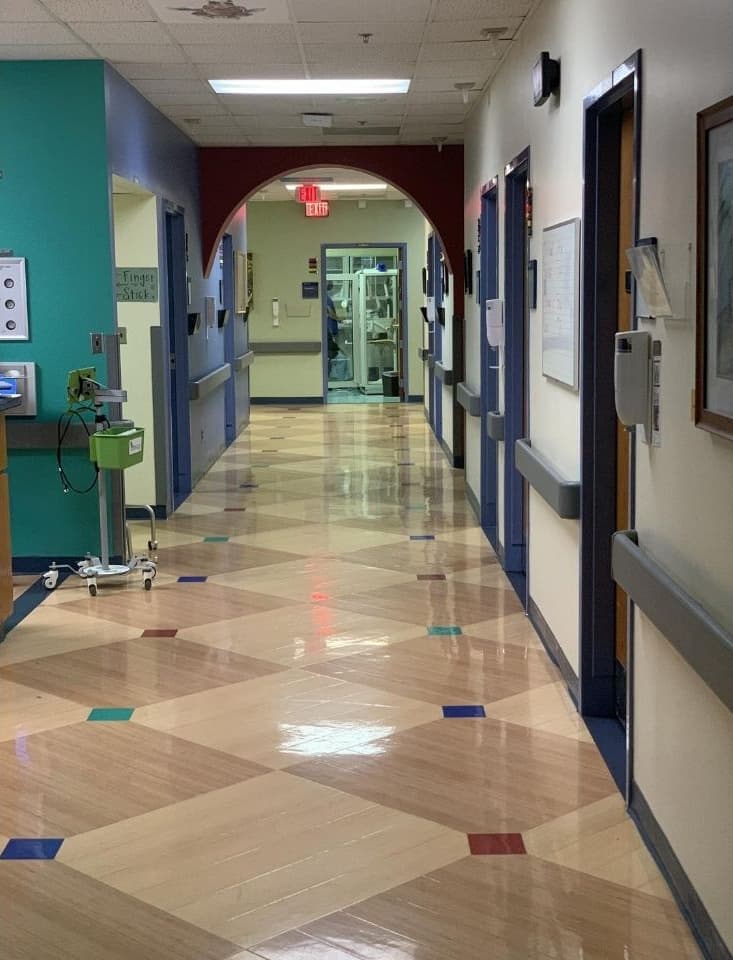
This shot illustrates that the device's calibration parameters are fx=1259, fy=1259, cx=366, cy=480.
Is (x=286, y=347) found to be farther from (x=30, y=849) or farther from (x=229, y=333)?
(x=30, y=849)

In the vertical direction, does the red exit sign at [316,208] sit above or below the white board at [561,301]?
above

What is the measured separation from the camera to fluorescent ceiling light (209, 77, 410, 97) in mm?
8344

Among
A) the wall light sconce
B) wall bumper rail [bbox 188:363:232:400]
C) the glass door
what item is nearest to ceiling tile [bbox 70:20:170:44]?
the wall light sconce

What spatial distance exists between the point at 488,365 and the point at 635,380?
16.5 feet

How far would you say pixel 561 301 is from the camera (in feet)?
17.4

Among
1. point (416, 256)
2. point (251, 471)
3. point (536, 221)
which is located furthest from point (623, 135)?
point (416, 256)

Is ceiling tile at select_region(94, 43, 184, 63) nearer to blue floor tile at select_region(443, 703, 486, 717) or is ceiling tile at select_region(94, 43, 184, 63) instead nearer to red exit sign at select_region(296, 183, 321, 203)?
blue floor tile at select_region(443, 703, 486, 717)

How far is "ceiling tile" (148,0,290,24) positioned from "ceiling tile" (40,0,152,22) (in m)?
0.08

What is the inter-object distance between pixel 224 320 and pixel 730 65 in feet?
34.8

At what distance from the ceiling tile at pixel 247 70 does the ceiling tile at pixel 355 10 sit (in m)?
1.30

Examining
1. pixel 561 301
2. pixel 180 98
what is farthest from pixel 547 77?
pixel 180 98

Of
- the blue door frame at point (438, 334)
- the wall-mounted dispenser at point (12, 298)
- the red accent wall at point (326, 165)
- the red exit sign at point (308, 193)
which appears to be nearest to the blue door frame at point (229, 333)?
the red accent wall at point (326, 165)

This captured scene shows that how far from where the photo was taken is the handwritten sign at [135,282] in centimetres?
895

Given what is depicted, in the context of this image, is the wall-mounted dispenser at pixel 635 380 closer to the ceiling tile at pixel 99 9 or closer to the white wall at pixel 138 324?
the ceiling tile at pixel 99 9
